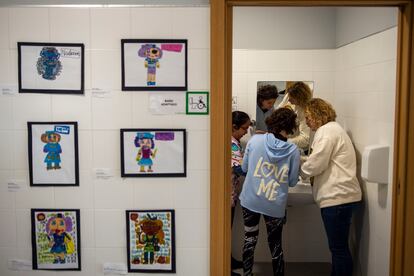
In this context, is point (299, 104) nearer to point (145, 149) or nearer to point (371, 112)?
point (371, 112)

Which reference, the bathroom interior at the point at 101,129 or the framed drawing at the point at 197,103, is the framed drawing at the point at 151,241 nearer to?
the bathroom interior at the point at 101,129

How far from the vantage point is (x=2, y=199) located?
230cm

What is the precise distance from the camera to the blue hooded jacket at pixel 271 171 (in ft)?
10.6

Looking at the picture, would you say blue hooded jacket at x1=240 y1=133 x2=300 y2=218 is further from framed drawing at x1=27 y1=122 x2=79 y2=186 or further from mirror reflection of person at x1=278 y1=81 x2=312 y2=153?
framed drawing at x1=27 y1=122 x2=79 y2=186

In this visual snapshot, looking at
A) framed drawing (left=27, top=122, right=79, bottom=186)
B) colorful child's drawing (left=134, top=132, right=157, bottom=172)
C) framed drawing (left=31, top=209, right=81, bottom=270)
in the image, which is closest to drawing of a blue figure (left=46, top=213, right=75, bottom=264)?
framed drawing (left=31, top=209, right=81, bottom=270)

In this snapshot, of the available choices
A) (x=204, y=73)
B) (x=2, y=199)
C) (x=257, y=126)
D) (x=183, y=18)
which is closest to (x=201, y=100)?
(x=204, y=73)

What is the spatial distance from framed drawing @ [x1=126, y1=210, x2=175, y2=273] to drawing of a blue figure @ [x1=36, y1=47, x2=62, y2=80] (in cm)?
77

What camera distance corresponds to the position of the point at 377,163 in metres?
2.83

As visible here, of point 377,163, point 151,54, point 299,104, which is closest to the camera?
point 151,54

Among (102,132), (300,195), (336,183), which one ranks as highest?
(102,132)

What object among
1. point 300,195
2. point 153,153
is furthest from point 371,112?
point 153,153

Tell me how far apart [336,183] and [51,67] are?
6.54ft

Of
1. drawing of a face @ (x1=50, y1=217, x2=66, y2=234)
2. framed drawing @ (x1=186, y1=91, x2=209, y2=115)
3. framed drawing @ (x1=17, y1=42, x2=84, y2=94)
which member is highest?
framed drawing @ (x1=17, y1=42, x2=84, y2=94)

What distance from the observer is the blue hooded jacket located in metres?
3.24
